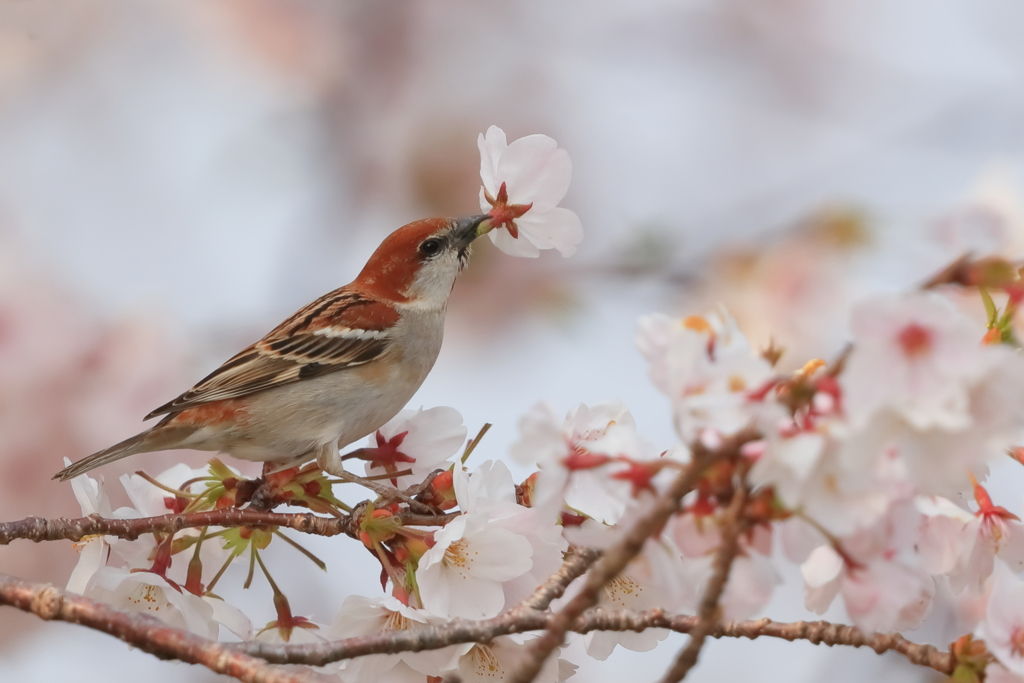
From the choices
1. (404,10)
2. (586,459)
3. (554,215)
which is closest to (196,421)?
(554,215)

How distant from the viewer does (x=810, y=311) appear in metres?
4.28

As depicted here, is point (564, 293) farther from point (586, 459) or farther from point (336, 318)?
point (586, 459)

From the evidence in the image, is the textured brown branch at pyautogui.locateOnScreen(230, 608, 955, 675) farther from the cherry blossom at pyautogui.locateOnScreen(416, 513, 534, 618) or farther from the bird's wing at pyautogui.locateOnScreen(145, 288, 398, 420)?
the bird's wing at pyautogui.locateOnScreen(145, 288, 398, 420)

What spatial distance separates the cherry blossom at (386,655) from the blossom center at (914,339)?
1024mm

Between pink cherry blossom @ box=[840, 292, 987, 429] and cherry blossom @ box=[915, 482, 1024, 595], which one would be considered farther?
cherry blossom @ box=[915, 482, 1024, 595]

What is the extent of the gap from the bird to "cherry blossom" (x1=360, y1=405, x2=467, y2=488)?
1.05 feet

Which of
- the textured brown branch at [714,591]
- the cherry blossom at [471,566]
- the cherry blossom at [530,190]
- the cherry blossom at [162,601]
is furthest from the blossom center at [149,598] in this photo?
the textured brown branch at [714,591]

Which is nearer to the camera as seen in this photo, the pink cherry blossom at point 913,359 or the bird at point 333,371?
the pink cherry blossom at point 913,359

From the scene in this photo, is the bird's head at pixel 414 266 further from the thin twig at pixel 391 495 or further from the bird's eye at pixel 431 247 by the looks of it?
the thin twig at pixel 391 495

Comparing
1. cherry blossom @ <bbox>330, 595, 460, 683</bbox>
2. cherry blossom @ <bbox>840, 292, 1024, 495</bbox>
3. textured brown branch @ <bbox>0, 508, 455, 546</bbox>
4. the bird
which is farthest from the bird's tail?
cherry blossom @ <bbox>840, 292, 1024, 495</bbox>

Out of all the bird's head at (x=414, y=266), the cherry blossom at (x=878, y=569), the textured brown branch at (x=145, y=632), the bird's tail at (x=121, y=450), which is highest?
the bird's head at (x=414, y=266)

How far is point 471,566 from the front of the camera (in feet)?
5.72

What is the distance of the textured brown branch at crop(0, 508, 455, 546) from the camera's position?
5.99 ft

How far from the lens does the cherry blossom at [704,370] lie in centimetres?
103
